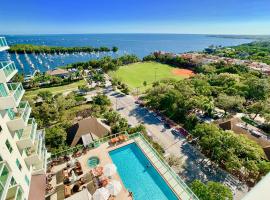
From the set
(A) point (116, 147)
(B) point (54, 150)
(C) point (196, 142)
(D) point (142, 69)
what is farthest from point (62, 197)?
(D) point (142, 69)

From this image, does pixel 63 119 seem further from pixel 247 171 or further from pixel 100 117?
pixel 247 171

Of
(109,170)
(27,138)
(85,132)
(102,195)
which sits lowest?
(85,132)

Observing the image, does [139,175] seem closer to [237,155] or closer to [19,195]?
[19,195]

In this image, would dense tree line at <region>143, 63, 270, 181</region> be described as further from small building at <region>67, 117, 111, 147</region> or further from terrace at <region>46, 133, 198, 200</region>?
small building at <region>67, 117, 111, 147</region>

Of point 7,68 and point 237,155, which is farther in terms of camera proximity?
point 237,155

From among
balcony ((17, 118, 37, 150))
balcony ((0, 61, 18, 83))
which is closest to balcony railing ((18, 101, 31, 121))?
balcony ((17, 118, 37, 150))

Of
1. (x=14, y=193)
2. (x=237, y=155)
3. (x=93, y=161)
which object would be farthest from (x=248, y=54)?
(x=14, y=193)
